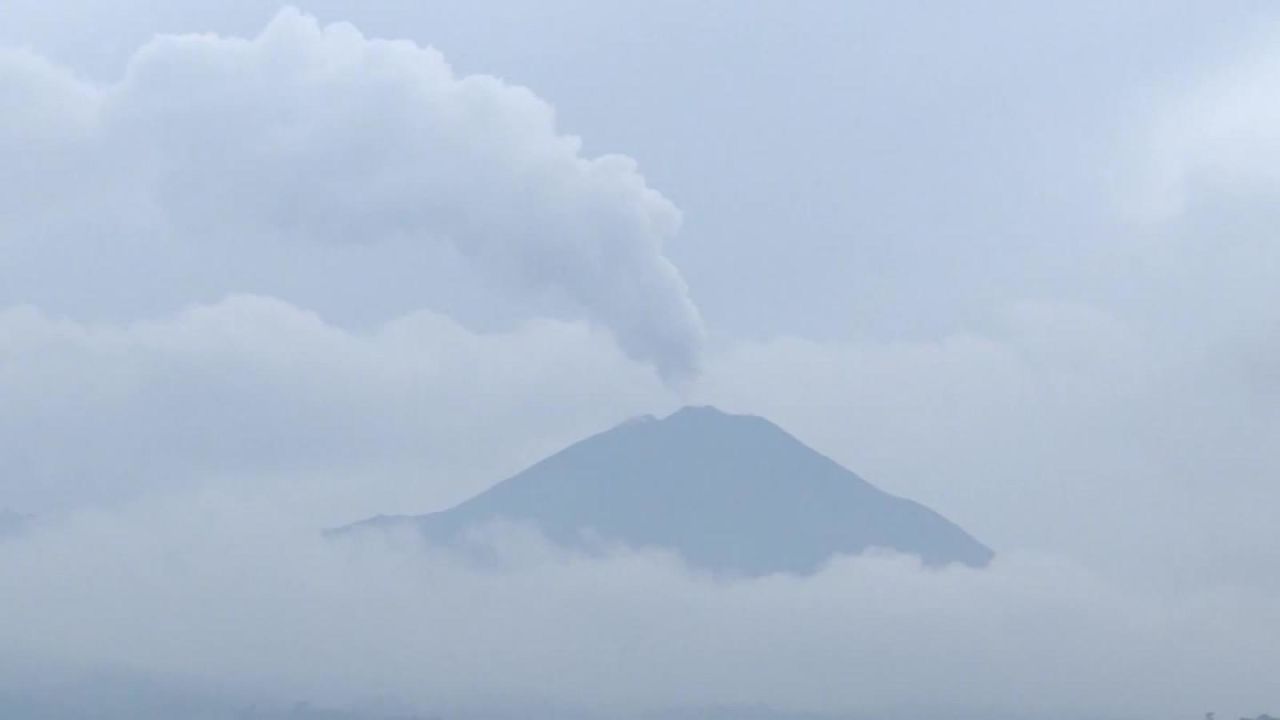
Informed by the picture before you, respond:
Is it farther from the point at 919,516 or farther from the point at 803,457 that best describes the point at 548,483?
the point at 919,516

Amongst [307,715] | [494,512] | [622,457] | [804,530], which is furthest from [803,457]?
[307,715]

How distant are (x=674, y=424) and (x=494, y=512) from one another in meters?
3.47

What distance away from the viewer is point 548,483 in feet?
98.7

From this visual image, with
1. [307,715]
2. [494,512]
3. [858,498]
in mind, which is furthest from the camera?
[858,498]

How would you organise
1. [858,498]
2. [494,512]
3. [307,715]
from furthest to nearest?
1. [858,498]
2. [494,512]
3. [307,715]

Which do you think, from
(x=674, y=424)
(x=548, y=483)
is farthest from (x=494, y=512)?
(x=674, y=424)

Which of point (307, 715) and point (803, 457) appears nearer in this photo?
point (307, 715)

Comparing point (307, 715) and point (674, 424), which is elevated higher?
point (674, 424)

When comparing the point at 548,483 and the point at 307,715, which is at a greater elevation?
the point at 548,483

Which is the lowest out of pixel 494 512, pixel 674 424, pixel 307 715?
pixel 307 715

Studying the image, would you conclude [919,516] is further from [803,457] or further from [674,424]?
[674,424]

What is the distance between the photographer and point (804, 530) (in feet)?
100.0

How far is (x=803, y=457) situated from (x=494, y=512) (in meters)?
5.55

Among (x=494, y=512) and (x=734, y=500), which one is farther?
(x=734, y=500)
